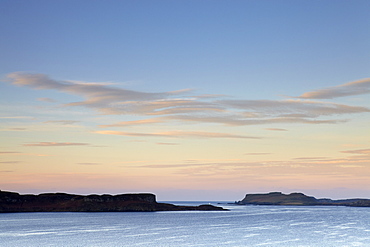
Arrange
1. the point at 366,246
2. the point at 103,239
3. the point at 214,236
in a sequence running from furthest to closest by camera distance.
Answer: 1. the point at 214,236
2. the point at 103,239
3. the point at 366,246

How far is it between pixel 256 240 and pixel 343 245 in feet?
49.0

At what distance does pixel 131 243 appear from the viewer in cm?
7731

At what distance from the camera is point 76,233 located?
311 ft

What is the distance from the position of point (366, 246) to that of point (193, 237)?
3080 cm

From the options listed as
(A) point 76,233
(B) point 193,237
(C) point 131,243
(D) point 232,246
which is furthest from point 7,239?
(D) point 232,246

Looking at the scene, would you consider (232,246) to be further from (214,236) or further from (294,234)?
(294,234)

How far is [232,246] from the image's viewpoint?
240ft

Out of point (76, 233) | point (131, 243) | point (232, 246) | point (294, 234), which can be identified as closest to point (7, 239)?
point (76, 233)

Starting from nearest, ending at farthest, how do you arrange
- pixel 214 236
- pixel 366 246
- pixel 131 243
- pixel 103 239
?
pixel 366 246
pixel 131 243
pixel 103 239
pixel 214 236

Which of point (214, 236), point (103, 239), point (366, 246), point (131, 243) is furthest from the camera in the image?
point (214, 236)

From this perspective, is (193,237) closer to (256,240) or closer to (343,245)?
(256,240)

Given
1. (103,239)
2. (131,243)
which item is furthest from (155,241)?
(103,239)

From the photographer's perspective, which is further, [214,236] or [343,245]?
[214,236]

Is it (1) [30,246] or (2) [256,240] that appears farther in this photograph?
(2) [256,240]
